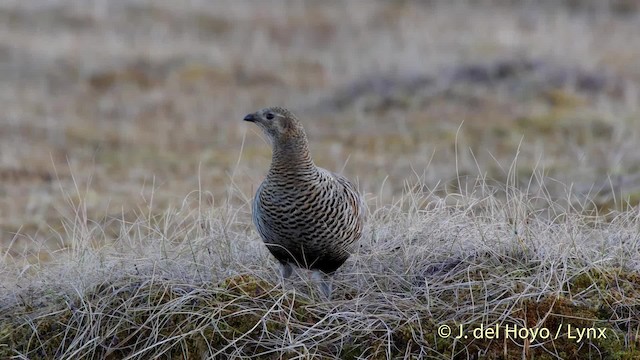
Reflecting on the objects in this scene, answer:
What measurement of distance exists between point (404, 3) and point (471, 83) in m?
13.4

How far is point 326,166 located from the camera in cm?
1284

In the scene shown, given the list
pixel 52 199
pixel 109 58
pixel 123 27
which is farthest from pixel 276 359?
pixel 123 27

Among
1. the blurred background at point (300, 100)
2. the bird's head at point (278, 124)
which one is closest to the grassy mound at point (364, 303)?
the bird's head at point (278, 124)

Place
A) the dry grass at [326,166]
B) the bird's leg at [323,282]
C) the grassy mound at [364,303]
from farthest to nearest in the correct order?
1. the bird's leg at [323,282]
2. the dry grass at [326,166]
3. the grassy mound at [364,303]

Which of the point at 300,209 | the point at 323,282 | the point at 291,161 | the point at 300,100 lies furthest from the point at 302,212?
the point at 300,100

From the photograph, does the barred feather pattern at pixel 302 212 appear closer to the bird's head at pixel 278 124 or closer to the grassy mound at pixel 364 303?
the bird's head at pixel 278 124

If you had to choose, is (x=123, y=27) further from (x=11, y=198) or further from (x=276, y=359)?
(x=276, y=359)

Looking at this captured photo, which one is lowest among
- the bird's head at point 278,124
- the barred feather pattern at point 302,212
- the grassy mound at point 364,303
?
the grassy mound at point 364,303

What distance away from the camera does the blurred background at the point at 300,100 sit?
1108 centimetres

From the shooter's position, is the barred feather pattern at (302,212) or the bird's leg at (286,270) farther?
the bird's leg at (286,270)

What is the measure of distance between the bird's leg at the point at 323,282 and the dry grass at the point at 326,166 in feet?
0.30

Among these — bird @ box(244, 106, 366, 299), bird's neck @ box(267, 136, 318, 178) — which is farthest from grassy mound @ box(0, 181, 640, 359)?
bird's neck @ box(267, 136, 318, 178)

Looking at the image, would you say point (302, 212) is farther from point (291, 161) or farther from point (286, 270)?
point (286, 270)

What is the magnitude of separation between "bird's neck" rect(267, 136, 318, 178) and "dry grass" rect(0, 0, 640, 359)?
1.97ft
